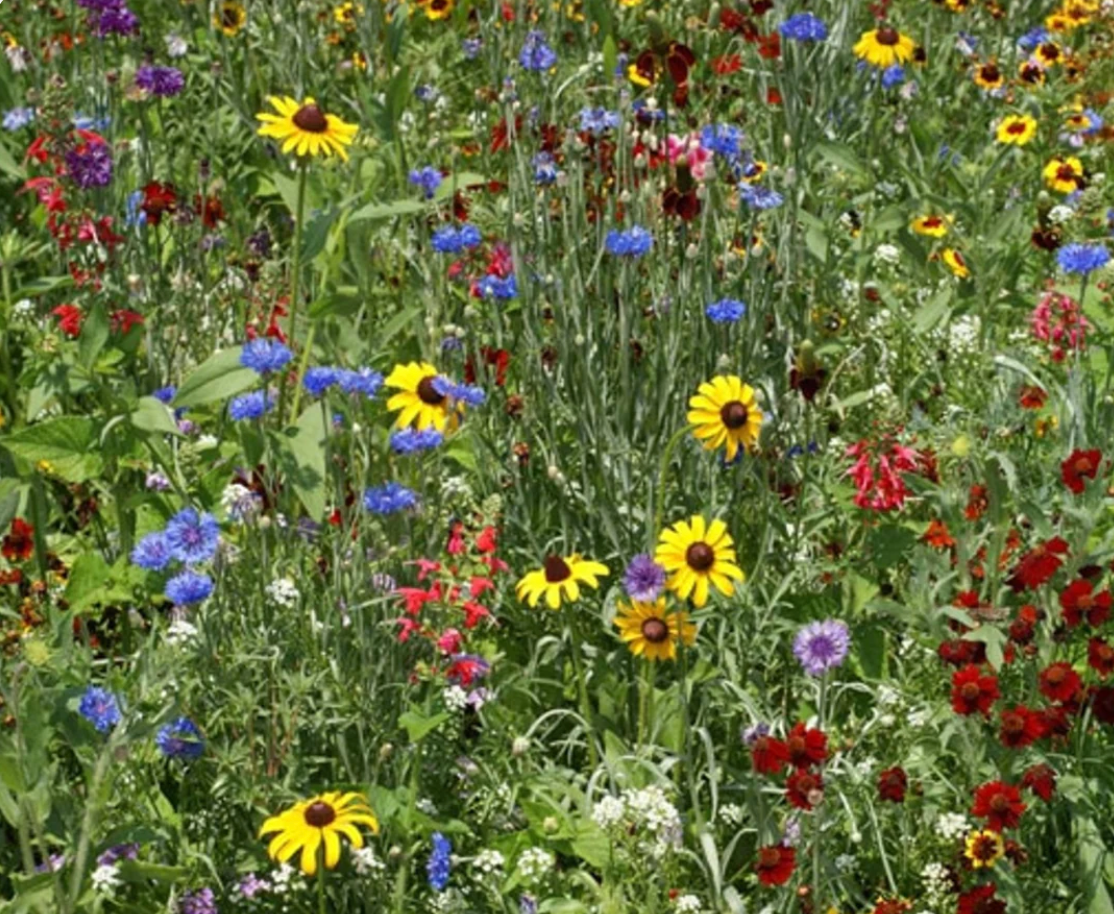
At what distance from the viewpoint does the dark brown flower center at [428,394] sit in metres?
3.21

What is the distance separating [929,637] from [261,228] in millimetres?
2485

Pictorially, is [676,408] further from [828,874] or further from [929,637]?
[828,874]

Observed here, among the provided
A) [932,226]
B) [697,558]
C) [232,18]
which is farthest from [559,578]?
[232,18]

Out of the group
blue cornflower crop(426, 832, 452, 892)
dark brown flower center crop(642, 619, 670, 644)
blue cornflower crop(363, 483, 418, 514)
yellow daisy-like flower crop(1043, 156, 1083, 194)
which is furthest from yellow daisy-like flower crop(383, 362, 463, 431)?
yellow daisy-like flower crop(1043, 156, 1083, 194)

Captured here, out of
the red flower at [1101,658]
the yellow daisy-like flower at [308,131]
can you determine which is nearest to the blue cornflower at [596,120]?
the yellow daisy-like flower at [308,131]

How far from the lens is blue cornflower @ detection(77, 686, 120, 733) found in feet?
8.92

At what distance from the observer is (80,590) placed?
3.30 metres

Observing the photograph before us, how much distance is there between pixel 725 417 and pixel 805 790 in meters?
0.58

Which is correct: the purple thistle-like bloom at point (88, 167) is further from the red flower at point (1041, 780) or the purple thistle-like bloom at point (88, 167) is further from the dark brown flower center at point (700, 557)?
the red flower at point (1041, 780)

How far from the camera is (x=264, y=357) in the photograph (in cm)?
321

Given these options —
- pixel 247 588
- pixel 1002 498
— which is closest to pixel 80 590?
pixel 247 588

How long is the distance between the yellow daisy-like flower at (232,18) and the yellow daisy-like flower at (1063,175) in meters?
2.07

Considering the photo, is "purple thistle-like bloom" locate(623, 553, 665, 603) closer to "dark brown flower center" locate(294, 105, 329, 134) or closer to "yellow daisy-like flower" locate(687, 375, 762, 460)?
"yellow daisy-like flower" locate(687, 375, 762, 460)

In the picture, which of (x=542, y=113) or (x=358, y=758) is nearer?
(x=358, y=758)
